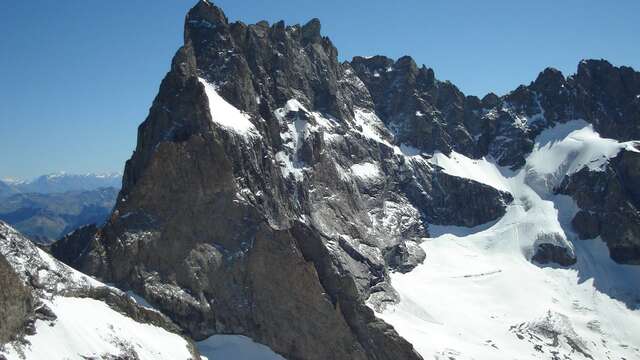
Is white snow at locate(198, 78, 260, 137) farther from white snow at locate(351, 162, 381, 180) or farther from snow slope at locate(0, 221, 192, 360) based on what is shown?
white snow at locate(351, 162, 381, 180)

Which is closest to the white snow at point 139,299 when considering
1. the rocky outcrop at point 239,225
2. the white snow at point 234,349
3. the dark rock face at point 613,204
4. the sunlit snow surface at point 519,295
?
the rocky outcrop at point 239,225

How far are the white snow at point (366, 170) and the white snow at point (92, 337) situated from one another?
92.2 meters

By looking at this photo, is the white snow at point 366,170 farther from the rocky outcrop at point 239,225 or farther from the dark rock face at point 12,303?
the dark rock face at point 12,303

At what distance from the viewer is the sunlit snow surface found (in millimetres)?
132375

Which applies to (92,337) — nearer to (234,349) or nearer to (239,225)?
(234,349)

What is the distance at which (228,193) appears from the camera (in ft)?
355

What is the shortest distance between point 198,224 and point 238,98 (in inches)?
1559

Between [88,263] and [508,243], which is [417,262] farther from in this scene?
[88,263]

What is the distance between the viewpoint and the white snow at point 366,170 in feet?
583

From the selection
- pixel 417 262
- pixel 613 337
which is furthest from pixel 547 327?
pixel 417 262

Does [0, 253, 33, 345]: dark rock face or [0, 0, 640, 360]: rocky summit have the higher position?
[0, 0, 640, 360]: rocky summit

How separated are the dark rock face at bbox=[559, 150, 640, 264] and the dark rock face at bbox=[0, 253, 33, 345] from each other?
141 m

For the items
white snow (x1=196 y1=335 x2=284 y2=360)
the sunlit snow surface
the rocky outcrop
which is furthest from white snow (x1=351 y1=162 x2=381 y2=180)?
white snow (x1=196 y1=335 x2=284 y2=360)

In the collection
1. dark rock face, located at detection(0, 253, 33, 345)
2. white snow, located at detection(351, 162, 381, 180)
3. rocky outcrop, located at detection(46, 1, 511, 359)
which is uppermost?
white snow, located at detection(351, 162, 381, 180)
